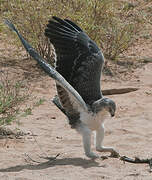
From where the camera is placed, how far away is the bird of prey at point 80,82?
5.75 meters

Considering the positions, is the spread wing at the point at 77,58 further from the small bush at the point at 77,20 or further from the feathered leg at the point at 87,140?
the small bush at the point at 77,20

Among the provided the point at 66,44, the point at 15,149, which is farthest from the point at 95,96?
the point at 15,149

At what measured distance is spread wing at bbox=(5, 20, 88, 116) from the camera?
5.31 m

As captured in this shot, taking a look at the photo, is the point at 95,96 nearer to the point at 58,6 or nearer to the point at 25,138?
the point at 25,138

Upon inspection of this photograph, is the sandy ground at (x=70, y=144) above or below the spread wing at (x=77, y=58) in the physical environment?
below

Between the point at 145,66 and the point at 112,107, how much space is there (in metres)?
5.03

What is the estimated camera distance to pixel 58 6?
10.0m

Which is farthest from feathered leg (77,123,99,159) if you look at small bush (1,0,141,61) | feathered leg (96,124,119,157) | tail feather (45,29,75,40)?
small bush (1,0,141,61)

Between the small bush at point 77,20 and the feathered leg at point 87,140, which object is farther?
the small bush at point 77,20

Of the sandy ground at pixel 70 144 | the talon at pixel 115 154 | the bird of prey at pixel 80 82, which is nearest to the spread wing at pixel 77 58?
Answer: the bird of prey at pixel 80 82

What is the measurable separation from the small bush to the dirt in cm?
80

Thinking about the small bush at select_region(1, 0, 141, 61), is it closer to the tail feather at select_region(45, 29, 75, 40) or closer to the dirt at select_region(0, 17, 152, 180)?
the dirt at select_region(0, 17, 152, 180)

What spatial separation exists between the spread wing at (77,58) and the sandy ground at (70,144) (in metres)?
0.77

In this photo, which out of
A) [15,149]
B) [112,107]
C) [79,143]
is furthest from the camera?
[79,143]
